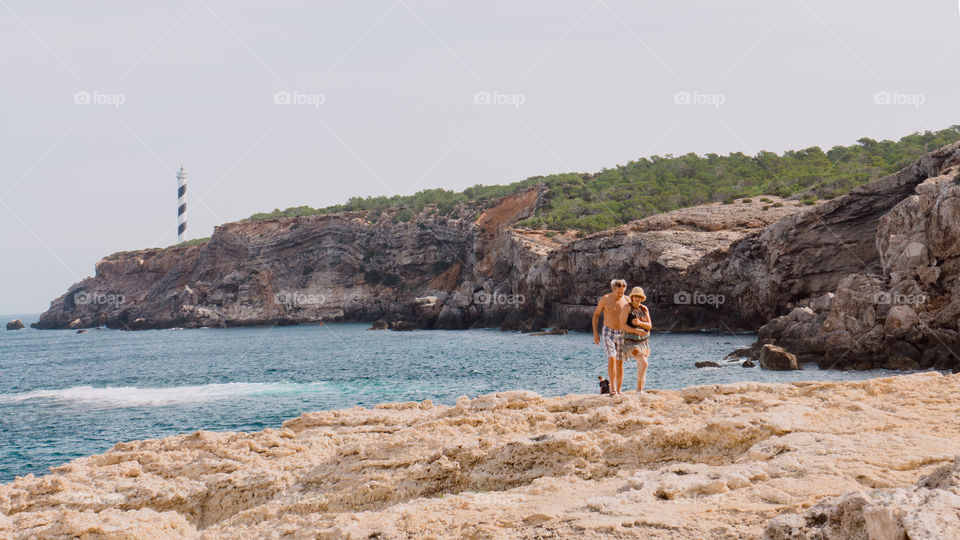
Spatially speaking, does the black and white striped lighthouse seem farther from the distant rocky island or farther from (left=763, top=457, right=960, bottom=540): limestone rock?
(left=763, top=457, right=960, bottom=540): limestone rock

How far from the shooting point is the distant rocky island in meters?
25.0

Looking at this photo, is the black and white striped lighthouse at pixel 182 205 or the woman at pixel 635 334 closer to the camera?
the woman at pixel 635 334

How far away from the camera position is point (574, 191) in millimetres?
82812

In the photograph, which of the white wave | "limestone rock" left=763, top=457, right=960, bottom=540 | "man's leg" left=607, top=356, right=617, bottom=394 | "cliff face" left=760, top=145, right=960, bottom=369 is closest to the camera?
"limestone rock" left=763, top=457, right=960, bottom=540

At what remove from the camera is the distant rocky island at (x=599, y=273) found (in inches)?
984

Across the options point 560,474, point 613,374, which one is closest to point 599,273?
point 613,374

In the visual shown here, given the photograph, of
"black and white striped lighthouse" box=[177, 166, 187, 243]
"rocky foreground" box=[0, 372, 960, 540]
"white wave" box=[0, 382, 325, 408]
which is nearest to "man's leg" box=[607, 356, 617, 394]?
"rocky foreground" box=[0, 372, 960, 540]

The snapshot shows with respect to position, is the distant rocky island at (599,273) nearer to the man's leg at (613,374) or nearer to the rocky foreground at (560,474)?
the man's leg at (613,374)

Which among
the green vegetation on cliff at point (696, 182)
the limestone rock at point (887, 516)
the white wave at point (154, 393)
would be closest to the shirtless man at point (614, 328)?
the limestone rock at point (887, 516)

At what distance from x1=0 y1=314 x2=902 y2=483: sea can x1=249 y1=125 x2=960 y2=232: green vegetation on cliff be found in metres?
21.9

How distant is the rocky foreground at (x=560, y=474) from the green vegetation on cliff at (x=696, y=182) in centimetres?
5217

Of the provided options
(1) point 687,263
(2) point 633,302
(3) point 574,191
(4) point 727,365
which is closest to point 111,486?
(2) point 633,302

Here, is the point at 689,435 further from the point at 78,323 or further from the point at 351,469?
the point at 78,323

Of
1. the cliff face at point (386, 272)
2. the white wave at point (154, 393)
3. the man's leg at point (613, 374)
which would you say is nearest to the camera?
the man's leg at point (613, 374)
